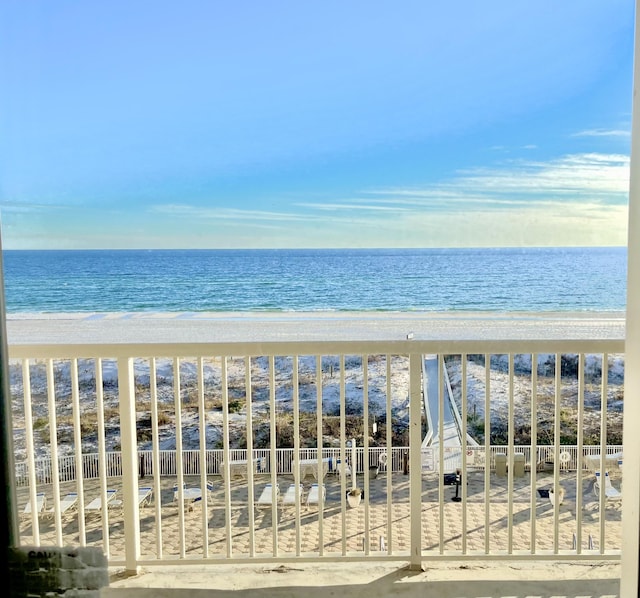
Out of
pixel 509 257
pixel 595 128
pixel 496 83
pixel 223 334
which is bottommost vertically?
pixel 223 334

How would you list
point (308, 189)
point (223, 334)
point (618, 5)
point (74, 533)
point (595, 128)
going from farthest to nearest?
point (308, 189)
point (223, 334)
point (595, 128)
point (74, 533)
point (618, 5)

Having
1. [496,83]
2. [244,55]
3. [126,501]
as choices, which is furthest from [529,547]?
[244,55]

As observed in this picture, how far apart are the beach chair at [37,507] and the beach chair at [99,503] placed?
42cm

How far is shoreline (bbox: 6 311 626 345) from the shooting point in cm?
160

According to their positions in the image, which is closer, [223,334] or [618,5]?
[618,5]

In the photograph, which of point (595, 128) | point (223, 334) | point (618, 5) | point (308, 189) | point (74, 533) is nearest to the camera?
point (618, 5)

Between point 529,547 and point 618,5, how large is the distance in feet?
5.92

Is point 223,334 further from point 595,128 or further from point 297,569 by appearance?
point 595,128

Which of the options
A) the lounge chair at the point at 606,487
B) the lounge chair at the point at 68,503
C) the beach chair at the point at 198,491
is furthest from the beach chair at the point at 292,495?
the lounge chair at the point at 606,487

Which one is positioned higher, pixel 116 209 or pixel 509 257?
pixel 116 209

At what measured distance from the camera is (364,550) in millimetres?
1919

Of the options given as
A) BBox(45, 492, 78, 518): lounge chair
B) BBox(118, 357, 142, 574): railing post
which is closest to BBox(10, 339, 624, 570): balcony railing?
BBox(118, 357, 142, 574): railing post

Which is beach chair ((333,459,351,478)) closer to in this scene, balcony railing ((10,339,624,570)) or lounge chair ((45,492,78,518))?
balcony railing ((10,339,624,570))

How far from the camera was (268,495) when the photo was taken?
1981mm
